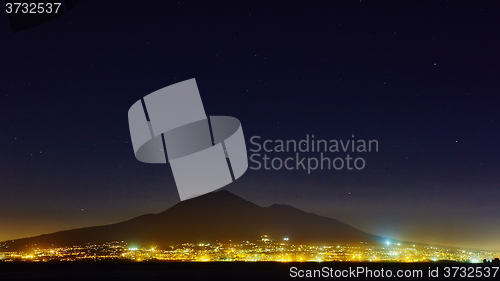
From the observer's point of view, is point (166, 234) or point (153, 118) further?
point (166, 234)

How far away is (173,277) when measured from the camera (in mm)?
32656

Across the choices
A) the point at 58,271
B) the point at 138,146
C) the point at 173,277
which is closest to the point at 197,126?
the point at 138,146

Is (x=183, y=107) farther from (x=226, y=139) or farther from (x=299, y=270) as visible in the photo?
(x=299, y=270)

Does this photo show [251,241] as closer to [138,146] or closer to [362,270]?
[362,270]

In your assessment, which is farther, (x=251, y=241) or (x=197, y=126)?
(x=251, y=241)

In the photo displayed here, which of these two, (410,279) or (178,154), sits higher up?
(178,154)

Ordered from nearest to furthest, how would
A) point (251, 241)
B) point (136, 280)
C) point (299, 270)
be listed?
point (136, 280)
point (299, 270)
point (251, 241)

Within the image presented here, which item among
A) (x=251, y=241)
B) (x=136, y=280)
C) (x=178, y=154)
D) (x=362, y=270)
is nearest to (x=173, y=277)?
(x=136, y=280)

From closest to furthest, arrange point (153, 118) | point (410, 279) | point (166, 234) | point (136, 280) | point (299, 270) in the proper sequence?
point (153, 118), point (136, 280), point (410, 279), point (299, 270), point (166, 234)

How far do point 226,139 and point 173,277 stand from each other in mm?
9080

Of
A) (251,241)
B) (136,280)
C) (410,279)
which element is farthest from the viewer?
(251,241)

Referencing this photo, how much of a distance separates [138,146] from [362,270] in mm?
18866

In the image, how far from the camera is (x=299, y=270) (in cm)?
3591

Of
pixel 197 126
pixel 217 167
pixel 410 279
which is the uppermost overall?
pixel 197 126
